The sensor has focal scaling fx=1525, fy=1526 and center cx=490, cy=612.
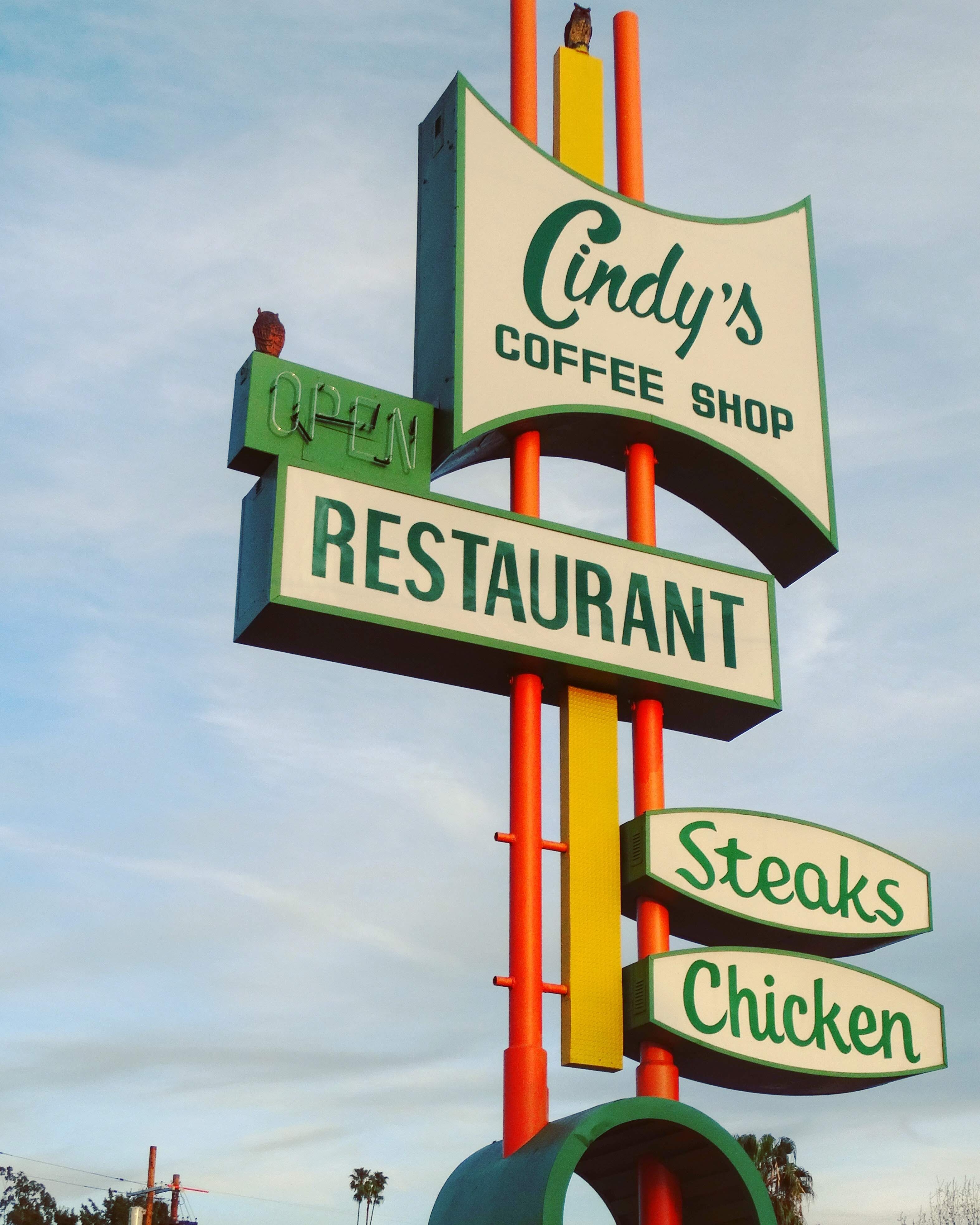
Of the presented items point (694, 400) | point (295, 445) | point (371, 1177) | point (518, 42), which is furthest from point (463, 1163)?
point (371, 1177)

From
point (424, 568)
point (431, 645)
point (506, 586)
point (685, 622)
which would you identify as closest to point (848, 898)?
point (685, 622)

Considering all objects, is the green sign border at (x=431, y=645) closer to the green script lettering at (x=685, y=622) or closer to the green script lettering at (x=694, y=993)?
the green script lettering at (x=685, y=622)

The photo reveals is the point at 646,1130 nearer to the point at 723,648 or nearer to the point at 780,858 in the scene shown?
the point at 780,858

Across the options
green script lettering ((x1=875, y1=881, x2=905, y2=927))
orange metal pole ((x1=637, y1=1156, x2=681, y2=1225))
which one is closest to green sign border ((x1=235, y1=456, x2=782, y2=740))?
green script lettering ((x1=875, y1=881, x2=905, y2=927))

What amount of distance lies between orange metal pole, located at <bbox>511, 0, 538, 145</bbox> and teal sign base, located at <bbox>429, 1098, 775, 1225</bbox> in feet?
27.8

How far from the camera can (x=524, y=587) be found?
39.9ft

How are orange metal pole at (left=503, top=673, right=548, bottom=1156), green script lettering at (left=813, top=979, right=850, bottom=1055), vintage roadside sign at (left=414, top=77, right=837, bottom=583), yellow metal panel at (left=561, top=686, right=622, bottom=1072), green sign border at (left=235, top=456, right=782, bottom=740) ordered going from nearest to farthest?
1. orange metal pole at (left=503, top=673, right=548, bottom=1156)
2. yellow metal panel at (left=561, top=686, right=622, bottom=1072)
3. green sign border at (left=235, top=456, right=782, bottom=740)
4. green script lettering at (left=813, top=979, right=850, bottom=1055)
5. vintage roadside sign at (left=414, top=77, right=837, bottom=583)

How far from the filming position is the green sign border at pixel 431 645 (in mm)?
11312

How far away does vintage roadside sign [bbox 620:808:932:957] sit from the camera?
38.4 feet

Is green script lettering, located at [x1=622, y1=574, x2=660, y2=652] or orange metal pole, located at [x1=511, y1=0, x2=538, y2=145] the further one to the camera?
orange metal pole, located at [x1=511, y1=0, x2=538, y2=145]

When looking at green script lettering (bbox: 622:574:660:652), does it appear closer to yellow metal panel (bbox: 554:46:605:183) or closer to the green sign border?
the green sign border

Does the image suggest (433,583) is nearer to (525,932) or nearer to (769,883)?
(525,932)

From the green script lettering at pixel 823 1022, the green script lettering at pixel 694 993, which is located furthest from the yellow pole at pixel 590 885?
the green script lettering at pixel 823 1022

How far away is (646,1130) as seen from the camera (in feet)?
35.6
